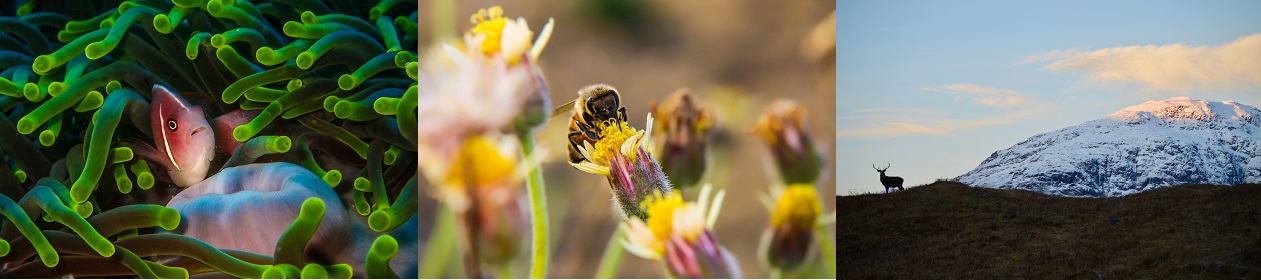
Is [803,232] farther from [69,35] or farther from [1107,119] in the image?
[69,35]

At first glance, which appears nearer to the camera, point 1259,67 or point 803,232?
point 803,232

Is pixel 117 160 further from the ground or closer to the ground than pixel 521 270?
further from the ground

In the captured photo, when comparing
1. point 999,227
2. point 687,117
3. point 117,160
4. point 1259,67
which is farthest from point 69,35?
point 1259,67

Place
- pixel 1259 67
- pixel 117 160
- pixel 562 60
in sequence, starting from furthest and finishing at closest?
pixel 1259 67
pixel 117 160
pixel 562 60

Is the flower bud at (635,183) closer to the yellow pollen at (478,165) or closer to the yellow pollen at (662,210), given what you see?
the yellow pollen at (662,210)

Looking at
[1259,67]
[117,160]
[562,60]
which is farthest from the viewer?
[1259,67]

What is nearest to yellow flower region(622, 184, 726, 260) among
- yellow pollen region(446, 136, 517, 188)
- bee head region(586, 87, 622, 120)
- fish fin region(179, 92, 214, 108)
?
bee head region(586, 87, 622, 120)

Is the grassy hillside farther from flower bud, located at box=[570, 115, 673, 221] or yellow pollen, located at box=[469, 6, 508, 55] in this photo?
yellow pollen, located at box=[469, 6, 508, 55]

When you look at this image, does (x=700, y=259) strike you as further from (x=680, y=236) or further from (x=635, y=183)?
(x=635, y=183)

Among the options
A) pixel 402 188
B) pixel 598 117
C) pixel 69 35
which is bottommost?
pixel 402 188
